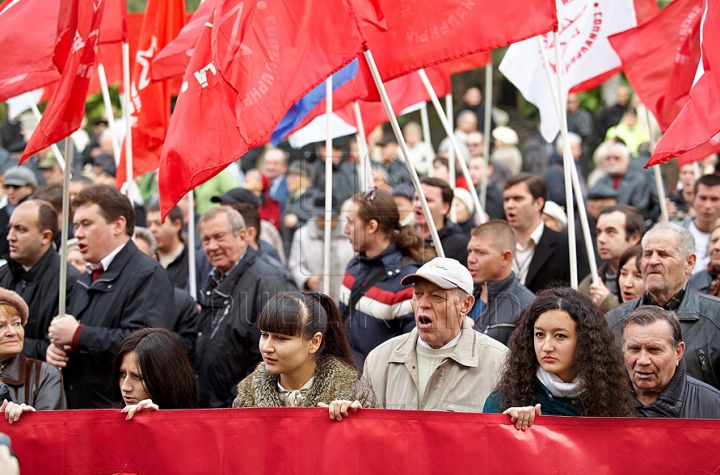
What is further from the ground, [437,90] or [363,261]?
[437,90]

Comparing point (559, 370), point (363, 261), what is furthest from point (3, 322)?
point (559, 370)

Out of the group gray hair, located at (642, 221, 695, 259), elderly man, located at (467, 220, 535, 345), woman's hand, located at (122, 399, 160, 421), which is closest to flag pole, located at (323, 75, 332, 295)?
elderly man, located at (467, 220, 535, 345)

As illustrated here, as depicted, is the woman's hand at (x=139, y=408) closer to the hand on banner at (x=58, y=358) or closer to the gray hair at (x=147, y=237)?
the hand on banner at (x=58, y=358)

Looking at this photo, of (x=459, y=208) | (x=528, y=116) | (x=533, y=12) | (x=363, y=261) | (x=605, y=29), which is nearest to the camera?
→ (x=533, y=12)

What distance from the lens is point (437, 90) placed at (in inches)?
389

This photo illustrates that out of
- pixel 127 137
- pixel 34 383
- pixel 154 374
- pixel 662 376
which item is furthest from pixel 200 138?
pixel 662 376

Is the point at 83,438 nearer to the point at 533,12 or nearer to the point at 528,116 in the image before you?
the point at 533,12

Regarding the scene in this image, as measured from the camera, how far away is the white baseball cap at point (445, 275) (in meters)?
5.07

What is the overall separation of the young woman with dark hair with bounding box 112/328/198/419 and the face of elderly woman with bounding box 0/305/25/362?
0.78 meters

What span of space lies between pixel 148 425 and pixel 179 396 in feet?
1.05

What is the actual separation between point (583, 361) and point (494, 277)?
2003 millimetres

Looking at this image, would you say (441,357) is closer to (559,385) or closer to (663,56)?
(559,385)

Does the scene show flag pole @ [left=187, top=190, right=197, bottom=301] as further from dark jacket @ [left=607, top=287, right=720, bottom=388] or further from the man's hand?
dark jacket @ [left=607, top=287, right=720, bottom=388]

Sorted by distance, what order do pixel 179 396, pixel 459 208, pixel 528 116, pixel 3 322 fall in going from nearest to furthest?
1. pixel 179 396
2. pixel 3 322
3. pixel 459 208
4. pixel 528 116
